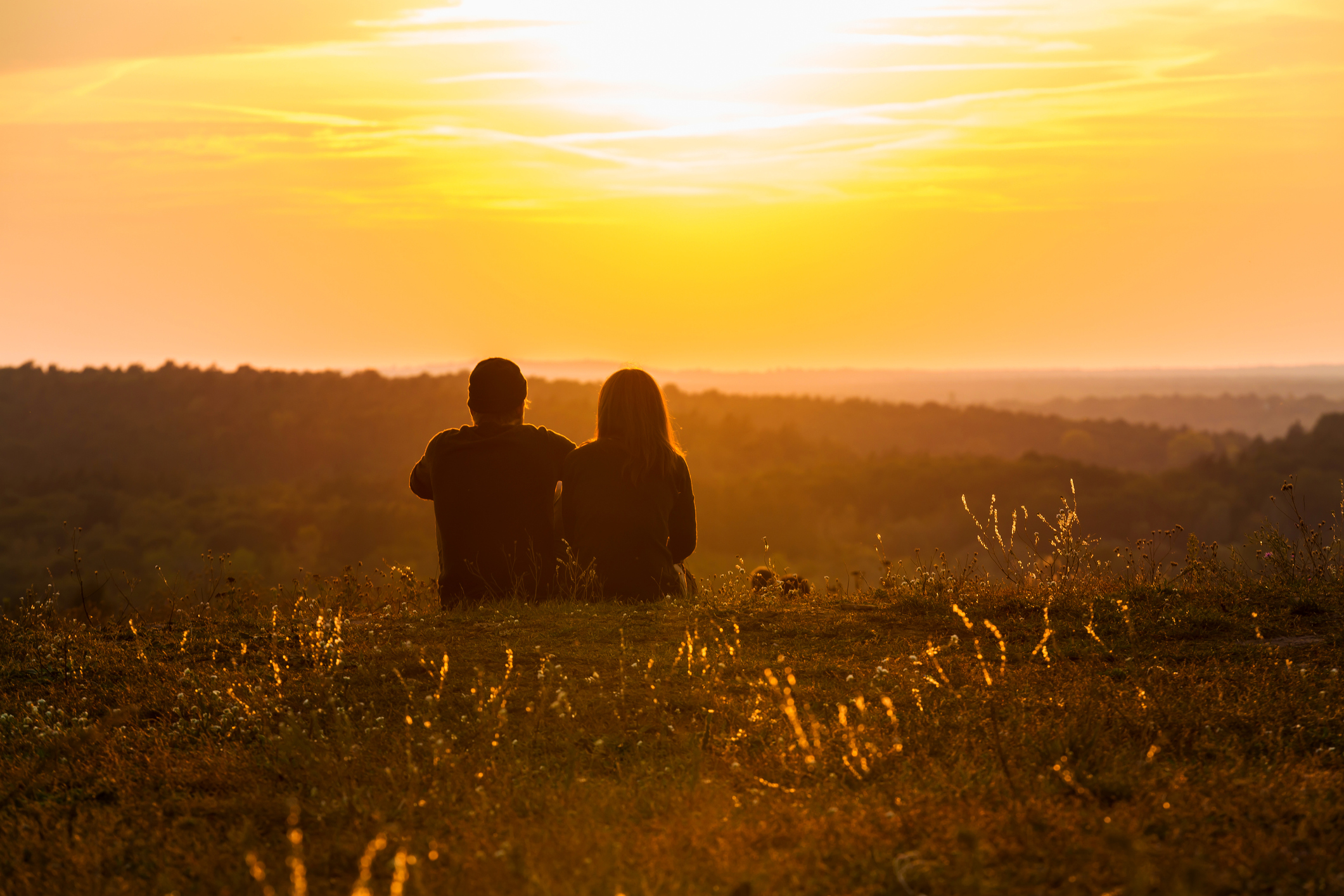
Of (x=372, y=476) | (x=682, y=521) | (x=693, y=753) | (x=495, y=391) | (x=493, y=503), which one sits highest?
(x=495, y=391)

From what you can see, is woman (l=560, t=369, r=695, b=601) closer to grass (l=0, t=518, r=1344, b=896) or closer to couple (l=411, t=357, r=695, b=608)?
couple (l=411, t=357, r=695, b=608)

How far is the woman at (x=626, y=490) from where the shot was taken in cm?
723

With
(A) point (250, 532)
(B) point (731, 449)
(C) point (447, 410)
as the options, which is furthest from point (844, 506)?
(A) point (250, 532)

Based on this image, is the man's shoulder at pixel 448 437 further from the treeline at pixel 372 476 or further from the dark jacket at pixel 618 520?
the treeline at pixel 372 476

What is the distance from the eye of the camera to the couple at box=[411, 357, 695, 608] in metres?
7.22

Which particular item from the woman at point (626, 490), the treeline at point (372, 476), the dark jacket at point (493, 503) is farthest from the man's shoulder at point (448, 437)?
the treeline at point (372, 476)

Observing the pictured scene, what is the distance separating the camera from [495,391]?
7.21 metres

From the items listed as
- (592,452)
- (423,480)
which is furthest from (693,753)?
(423,480)

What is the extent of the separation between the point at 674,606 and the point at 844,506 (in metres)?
97.7

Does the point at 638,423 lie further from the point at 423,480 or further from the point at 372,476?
the point at 372,476

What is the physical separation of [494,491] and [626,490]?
921 mm

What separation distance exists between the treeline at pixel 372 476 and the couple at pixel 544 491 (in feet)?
226

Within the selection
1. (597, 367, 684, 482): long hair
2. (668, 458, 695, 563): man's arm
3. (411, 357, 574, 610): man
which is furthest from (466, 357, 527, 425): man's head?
(668, 458, 695, 563): man's arm

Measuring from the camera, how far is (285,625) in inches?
268
